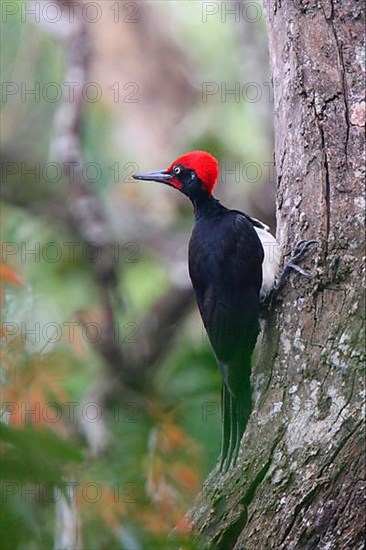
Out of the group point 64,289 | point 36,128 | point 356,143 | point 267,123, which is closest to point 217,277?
point 356,143

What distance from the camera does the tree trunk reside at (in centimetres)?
255

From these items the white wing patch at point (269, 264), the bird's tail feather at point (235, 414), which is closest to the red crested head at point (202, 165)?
the white wing patch at point (269, 264)

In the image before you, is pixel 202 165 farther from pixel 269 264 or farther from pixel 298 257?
pixel 298 257

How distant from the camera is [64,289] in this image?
7402 millimetres

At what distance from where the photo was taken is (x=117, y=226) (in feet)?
21.8

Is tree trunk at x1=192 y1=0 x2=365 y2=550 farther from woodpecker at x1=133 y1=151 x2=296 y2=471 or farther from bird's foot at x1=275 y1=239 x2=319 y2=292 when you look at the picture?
woodpecker at x1=133 y1=151 x2=296 y2=471

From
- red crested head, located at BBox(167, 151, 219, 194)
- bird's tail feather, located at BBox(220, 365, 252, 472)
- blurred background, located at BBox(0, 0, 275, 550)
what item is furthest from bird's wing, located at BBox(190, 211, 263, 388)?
blurred background, located at BBox(0, 0, 275, 550)

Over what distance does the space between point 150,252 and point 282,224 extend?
3529mm

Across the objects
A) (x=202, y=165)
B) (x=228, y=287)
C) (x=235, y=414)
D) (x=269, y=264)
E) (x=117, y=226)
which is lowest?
(x=117, y=226)

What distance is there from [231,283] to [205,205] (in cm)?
51

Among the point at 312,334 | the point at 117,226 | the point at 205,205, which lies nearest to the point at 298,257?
the point at 312,334

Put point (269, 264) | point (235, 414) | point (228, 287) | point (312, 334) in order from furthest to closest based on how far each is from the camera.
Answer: point (228, 287) < point (269, 264) < point (235, 414) < point (312, 334)

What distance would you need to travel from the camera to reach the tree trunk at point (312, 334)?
255cm

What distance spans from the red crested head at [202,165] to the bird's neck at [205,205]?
0.05 m
